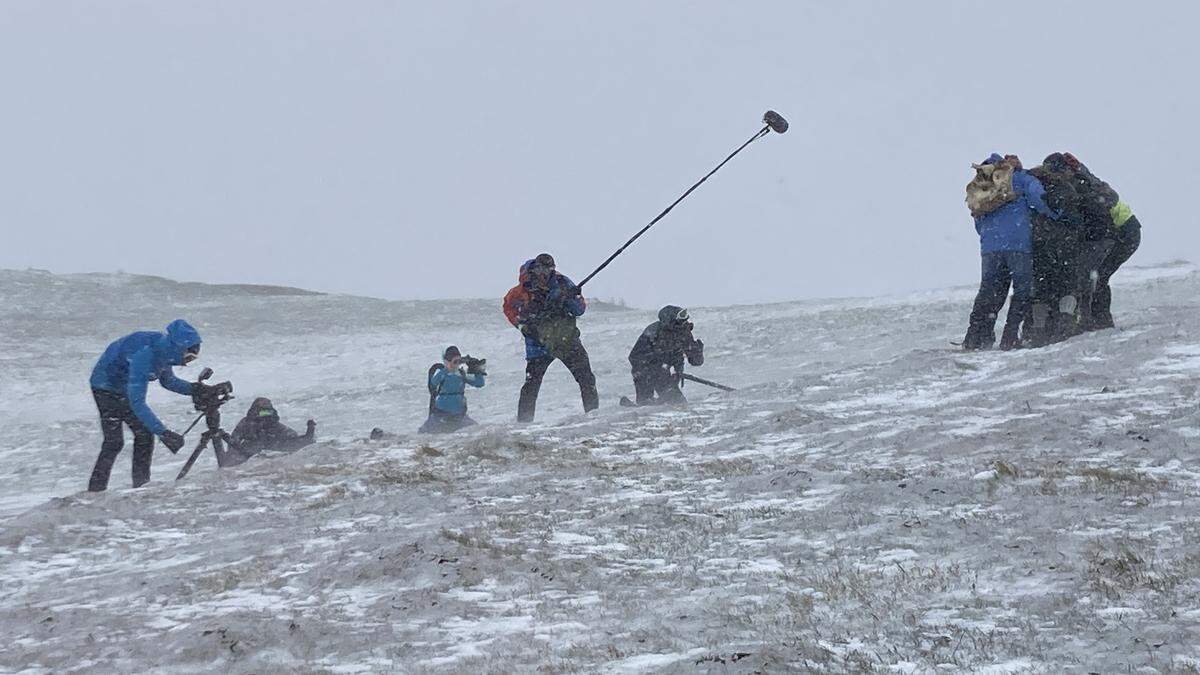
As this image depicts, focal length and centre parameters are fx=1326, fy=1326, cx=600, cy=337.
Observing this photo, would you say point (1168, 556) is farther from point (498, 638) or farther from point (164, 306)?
point (164, 306)

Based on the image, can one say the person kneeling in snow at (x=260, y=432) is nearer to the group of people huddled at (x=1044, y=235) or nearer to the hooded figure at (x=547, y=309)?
the hooded figure at (x=547, y=309)

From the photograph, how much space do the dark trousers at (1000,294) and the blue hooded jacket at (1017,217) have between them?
9cm

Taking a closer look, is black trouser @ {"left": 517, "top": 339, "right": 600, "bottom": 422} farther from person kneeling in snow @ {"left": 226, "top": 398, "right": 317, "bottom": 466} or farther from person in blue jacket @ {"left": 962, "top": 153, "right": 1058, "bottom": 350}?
person in blue jacket @ {"left": 962, "top": 153, "right": 1058, "bottom": 350}

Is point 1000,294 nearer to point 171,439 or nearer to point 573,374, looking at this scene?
point 573,374

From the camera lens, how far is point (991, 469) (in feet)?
22.0

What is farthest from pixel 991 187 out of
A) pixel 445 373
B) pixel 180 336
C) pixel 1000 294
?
pixel 180 336

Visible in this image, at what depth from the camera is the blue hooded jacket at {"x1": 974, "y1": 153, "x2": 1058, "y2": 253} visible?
11.2 m

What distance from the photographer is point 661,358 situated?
43.5 feet

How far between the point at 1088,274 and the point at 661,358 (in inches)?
161

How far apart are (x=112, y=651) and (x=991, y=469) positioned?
4.23 meters

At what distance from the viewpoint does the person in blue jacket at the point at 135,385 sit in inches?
392

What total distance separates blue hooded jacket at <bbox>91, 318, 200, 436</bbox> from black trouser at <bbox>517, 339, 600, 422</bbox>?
11.5 ft

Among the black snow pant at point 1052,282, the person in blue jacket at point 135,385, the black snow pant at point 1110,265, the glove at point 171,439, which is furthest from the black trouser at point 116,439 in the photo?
the black snow pant at point 1110,265

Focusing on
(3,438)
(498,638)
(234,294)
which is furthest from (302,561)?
(234,294)
